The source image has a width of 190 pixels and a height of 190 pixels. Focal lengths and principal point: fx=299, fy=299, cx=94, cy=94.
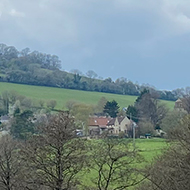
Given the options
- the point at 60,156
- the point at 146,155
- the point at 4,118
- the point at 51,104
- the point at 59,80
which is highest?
the point at 59,80

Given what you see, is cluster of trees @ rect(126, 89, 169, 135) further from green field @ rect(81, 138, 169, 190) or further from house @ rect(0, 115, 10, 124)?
house @ rect(0, 115, 10, 124)

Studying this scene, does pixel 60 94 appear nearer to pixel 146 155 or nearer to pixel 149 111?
pixel 149 111

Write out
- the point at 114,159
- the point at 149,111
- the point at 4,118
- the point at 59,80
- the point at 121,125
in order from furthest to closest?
the point at 59,80, the point at 149,111, the point at 4,118, the point at 121,125, the point at 114,159

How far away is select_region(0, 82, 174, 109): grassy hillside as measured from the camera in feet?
Result: 260

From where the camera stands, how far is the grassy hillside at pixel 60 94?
7931cm

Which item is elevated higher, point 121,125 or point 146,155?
point 121,125

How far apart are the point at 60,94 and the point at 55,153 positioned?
239ft

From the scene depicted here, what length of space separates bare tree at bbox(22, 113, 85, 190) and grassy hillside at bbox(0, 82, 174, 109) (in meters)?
65.1

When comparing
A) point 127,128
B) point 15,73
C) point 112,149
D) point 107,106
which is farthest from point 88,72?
point 112,149

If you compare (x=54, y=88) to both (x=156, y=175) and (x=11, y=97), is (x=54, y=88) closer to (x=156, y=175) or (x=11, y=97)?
(x=11, y=97)

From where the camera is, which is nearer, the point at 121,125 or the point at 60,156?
the point at 60,156

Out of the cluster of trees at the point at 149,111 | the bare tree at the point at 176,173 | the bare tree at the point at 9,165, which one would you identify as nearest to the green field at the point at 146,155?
the bare tree at the point at 176,173

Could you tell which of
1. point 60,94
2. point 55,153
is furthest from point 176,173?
point 60,94

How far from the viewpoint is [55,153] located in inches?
438
